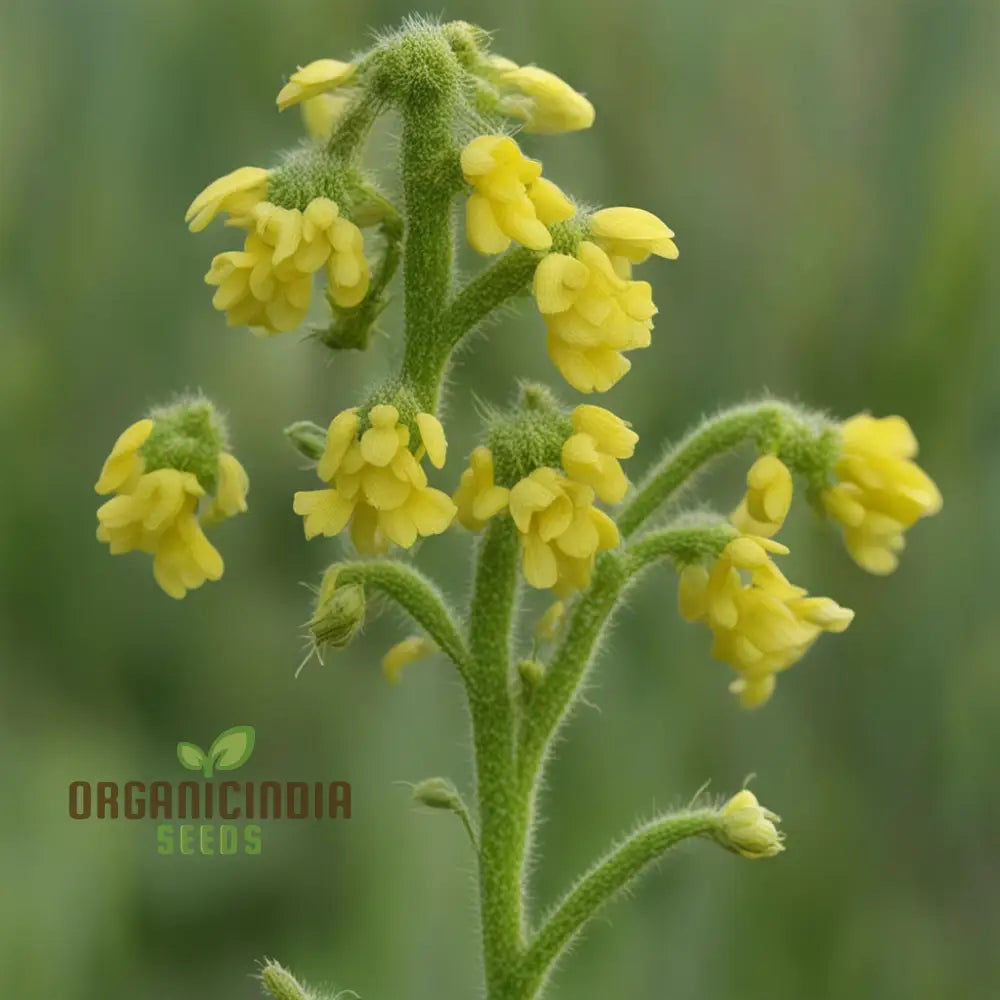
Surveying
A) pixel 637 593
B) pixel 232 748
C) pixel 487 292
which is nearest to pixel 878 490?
pixel 487 292

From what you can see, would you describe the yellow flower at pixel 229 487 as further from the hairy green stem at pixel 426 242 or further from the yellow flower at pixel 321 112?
the yellow flower at pixel 321 112

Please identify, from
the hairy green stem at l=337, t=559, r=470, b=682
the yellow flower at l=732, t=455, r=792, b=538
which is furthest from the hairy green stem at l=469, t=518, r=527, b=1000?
the yellow flower at l=732, t=455, r=792, b=538

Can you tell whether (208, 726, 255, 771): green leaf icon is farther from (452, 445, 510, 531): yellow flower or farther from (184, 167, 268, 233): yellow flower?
(184, 167, 268, 233): yellow flower

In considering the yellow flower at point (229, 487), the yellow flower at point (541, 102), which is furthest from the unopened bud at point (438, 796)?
the yellow flower at point (541, 102)

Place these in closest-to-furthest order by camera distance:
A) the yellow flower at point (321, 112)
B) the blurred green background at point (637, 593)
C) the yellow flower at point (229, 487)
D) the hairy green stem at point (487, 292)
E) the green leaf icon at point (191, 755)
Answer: the hairy green stem at point (487, 292)
the yellow flower at point (229, 487)
the yellow flower at point (321, 112)
the green leaf icon at point (191, 755)
the blurred green background at point (637, 593)

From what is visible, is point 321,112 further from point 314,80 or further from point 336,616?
point 336,616
